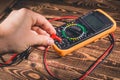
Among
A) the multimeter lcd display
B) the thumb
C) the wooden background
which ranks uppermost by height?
the multimeter lcd display

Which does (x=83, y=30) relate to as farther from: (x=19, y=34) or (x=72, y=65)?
(x=19, y=34)

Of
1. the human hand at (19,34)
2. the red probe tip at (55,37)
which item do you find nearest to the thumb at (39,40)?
the human hand at (19,34)

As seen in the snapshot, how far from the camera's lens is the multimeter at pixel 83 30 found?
79cm

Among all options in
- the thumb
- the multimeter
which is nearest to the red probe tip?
the multimeter

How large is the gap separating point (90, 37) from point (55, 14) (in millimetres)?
168

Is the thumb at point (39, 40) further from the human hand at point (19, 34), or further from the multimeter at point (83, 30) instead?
the multimeter at point (83, 30)

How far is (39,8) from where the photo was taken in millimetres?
951

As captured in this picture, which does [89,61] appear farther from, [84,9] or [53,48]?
[84,9]

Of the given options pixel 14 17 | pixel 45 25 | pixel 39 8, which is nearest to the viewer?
pixel 14 17

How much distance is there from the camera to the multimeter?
2.59 feet

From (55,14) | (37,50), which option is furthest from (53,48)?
(55,14)

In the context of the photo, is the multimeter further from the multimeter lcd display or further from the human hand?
the human hand

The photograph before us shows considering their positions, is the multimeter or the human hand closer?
the human hand

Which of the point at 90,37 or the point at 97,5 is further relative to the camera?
the point at 97,5
